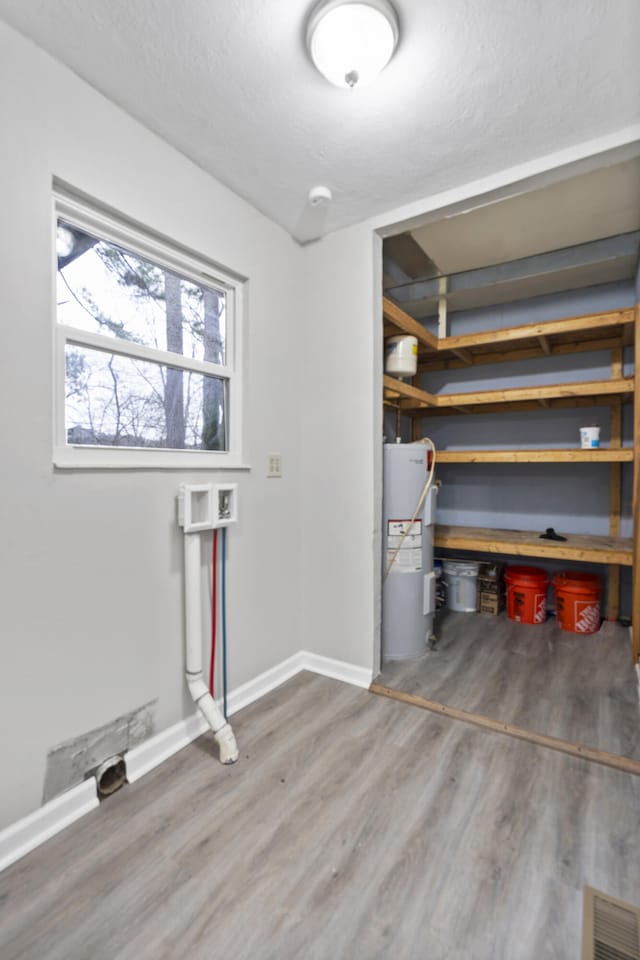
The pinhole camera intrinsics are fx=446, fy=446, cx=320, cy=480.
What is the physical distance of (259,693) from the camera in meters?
2.22

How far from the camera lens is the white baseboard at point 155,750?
4.34ft

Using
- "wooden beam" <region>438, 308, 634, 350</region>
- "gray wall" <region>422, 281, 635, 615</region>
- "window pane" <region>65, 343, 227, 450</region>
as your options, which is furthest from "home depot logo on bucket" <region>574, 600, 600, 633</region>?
"window pane" <region>65, 343, 227, 450</region>

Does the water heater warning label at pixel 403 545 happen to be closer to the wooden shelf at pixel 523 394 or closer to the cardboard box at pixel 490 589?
the wooden shelf at pixel 523 394

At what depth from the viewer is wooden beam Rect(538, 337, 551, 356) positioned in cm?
313

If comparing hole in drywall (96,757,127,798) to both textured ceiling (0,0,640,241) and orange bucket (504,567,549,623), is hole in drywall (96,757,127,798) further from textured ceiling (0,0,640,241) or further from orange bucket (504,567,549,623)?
orange bucket (504,567,549,623)

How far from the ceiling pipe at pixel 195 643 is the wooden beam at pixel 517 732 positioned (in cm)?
85

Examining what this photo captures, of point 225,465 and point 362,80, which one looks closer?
point 362,80

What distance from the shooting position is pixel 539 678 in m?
2.40

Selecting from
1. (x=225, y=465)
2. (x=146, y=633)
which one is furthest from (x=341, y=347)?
(x=146, y=633)

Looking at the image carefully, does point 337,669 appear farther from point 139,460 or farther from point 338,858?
point 139,460

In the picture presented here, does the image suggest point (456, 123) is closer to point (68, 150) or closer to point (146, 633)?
point (68, 150)

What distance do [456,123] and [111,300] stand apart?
4.75 feet

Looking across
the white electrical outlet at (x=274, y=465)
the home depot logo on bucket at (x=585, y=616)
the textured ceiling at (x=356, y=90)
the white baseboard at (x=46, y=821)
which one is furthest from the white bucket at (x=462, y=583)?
the white baseboard at (x=46, y=821)

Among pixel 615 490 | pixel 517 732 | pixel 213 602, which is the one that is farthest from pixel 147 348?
pixel 615 490
